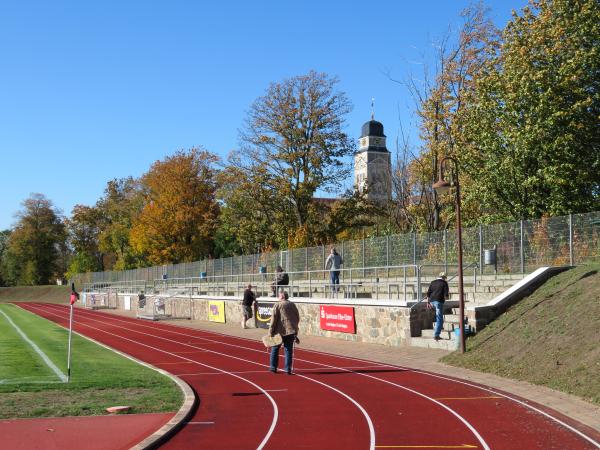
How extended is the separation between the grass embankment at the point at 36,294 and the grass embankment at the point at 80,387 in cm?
7606

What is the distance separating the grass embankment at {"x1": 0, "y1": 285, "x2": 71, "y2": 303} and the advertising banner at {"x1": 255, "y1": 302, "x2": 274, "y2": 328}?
64890mm

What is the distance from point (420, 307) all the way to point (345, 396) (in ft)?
27.4

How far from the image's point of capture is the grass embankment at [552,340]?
13.0m

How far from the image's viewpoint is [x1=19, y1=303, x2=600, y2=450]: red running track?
938cm

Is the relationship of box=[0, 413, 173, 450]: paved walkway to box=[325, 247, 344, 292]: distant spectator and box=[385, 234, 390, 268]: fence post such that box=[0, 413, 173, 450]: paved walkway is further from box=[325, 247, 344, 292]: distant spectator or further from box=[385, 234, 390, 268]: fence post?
box=[385, 234, 390, 268]: fence post

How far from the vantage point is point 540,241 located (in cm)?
2189

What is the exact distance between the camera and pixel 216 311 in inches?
1527

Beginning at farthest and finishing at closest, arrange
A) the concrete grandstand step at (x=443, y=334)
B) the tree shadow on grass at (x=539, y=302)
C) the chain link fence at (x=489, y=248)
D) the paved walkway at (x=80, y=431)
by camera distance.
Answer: the chain link fence at (x=489, y=248) < the concrete grandstand step at (x=443, y=334) < the tree shadow on grass at (x=539, y=302) < the paved walkway at (x=80, y=431)

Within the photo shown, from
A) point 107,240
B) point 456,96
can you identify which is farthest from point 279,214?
point 107,240

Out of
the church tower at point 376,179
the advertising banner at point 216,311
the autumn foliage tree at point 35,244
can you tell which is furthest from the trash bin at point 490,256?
the autumn foliage tree at point 35,244

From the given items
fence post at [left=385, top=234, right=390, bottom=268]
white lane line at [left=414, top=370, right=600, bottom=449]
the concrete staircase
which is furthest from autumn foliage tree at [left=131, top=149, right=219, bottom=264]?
white lane line at [left=414, top=370, right=600, bottom=449]

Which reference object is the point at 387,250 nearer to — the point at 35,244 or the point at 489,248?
the point at 489,248

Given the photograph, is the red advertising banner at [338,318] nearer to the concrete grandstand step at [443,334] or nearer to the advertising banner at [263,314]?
the concrete grandstand step at [443,334]

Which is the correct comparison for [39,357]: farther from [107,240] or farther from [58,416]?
[107,240]
